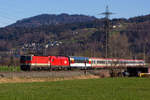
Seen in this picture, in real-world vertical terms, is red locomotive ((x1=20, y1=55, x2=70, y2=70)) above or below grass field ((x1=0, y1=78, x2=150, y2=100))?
above

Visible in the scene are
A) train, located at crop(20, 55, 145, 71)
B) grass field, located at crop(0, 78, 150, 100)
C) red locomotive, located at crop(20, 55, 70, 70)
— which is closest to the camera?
grass field, located at crop(0, 78, 150, 100)

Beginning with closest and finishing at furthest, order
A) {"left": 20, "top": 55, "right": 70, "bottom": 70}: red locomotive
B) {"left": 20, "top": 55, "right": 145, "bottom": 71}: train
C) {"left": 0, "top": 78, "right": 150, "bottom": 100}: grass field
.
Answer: {"left": 0, "top": 78, "right": 150, "bottom": 100}: grass field → {"left": 20, "top": 55, "right": 70, "bottom": 70}: red locomotive → {"left": 20, "top": 55, "right": 145, "bottom": 71}: train

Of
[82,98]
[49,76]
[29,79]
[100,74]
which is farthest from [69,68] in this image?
[82,98]

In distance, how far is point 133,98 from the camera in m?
33.5

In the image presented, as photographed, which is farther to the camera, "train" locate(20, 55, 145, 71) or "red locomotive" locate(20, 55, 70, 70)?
"train" locate(20, 55, 145, 71)

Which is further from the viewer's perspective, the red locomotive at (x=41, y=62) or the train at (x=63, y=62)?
the train at (x=63, y=62)

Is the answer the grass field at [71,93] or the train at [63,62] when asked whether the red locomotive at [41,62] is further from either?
the grass field at [71,93]

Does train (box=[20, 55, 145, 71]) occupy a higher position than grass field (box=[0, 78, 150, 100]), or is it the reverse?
train (box=[20, 55, 145, 71])

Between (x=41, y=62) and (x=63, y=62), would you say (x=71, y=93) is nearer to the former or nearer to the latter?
(x=41, y=62)

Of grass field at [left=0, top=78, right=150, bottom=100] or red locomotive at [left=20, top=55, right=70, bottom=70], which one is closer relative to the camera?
grass field at [left=0, top=78, right=150, bottom=100]

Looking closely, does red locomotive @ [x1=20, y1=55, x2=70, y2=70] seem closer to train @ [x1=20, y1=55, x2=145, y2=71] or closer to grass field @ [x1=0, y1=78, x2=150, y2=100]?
train @ [x1=20, y1=55, x2=145, y2=71]

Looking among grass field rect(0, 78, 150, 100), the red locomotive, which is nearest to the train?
the red locomotive

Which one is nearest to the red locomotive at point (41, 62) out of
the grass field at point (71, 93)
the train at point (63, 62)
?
the train at point (63, 62)

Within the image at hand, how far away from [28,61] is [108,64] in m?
35.9
